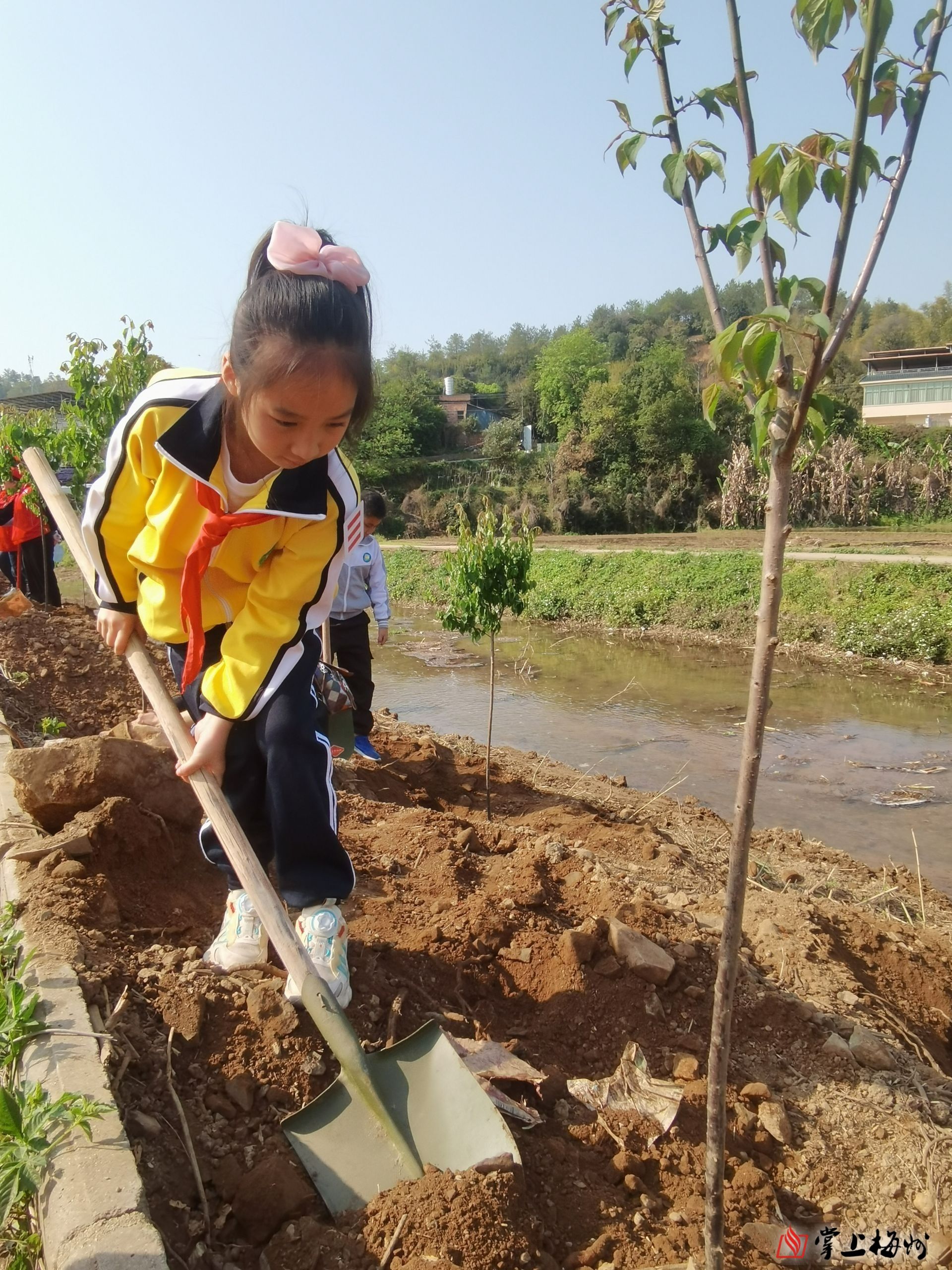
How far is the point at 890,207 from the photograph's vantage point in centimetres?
139

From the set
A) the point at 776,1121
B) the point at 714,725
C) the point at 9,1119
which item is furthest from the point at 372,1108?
the point at 714,725

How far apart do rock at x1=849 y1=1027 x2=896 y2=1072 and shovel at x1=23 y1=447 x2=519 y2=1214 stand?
1.26 m

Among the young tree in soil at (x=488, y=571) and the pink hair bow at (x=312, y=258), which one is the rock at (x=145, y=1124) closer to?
the pink hair bow at (x=312, y=258)

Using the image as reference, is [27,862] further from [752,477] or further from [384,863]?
[752,477]

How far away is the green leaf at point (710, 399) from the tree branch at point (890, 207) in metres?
0.16

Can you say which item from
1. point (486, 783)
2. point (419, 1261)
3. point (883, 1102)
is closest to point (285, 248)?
point (419, 1261)

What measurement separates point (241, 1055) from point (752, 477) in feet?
99.2

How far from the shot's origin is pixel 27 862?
2828 millimetres

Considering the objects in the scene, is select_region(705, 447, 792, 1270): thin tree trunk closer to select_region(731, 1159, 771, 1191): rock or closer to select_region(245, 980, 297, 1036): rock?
select_region(731, 1159, 771, 1191): rock

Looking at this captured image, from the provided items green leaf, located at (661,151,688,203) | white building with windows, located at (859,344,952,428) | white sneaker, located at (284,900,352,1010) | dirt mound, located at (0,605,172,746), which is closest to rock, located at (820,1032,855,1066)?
white sneaker, located at (284,900,352,1010)

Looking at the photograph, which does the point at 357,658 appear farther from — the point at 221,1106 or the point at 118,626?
the point at 221,1106

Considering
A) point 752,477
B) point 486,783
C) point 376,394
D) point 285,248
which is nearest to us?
point 285,248

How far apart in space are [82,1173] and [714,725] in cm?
940

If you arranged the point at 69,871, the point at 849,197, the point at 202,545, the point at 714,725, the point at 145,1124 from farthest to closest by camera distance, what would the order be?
the point at 714,725 → the point at 69,871 → the point at 202,545 → the point at 145,1124 → the point at 849,197
